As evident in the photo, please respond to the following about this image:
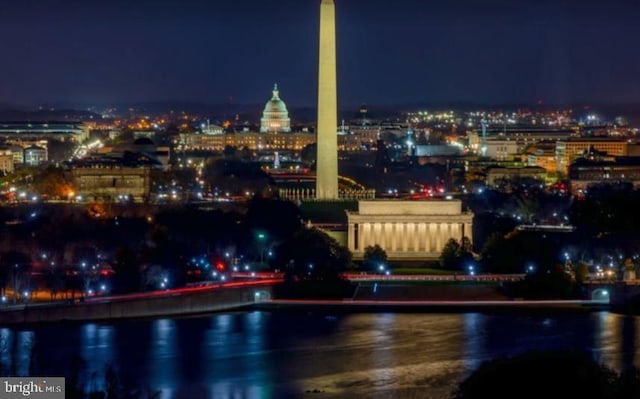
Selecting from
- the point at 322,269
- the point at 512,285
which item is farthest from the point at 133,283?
the point at 512,285

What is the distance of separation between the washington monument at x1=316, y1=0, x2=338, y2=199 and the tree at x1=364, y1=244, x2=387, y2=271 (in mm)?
5246

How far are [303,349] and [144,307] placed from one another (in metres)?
4.64

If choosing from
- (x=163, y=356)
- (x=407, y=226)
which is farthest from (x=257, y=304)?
(x=407, y=226)

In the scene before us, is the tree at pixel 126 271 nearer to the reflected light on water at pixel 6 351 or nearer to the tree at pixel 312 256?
the tree at pixel 312 256

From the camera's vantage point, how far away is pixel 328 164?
40.3m

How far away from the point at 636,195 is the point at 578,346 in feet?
70.3

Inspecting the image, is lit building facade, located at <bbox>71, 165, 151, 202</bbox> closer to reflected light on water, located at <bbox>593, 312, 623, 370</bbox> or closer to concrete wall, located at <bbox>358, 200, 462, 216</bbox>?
concrete wall, located at <bbox>358, 200, 462, 216</bbox>

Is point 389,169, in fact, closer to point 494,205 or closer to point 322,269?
point 494,205

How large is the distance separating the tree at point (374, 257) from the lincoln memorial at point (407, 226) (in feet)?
7.49

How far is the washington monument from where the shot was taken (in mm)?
37219

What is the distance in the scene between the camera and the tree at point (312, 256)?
29719mm

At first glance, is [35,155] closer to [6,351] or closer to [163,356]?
[6,351]

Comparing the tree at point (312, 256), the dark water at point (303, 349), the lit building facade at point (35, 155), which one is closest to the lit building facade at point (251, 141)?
the lit building facade at point (35, 155)

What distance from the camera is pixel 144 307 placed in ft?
87.8
